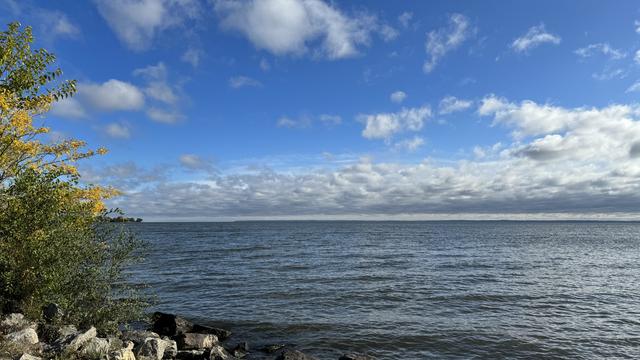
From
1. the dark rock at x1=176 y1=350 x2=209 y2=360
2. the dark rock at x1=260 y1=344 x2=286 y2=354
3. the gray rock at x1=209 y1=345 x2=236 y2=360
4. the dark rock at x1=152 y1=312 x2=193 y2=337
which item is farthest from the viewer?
the dark rock at x1=152 y1=312 x2=193 y2=337

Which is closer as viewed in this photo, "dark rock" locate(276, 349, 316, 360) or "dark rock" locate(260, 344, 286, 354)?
"dark rock" locate(276, 349, 316, 360)

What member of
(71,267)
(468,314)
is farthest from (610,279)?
(71,267)

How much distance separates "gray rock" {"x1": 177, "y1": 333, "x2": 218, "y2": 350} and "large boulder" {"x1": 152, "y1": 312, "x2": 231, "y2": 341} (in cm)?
152

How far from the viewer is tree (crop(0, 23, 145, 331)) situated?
13156mm

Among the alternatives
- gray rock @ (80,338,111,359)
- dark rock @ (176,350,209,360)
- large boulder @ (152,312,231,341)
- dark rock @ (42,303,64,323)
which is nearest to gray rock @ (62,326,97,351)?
gray rock @ (80,338,111,359)

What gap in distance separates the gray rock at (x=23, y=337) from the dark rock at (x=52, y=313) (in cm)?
330

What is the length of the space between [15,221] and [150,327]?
1082cm

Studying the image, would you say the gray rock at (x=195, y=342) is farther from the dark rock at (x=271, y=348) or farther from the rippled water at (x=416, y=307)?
the rippled water at (x=416, y=307)

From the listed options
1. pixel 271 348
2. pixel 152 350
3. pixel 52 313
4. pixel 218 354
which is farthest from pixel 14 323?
pixel 271 348

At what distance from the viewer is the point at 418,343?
22.2 meters

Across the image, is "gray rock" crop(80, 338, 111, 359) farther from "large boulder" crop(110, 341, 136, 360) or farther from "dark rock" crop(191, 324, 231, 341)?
"dark rock" crop(191, 324, 231, 341)

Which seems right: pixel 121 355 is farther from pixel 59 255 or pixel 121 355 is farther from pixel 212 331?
pixel 212 331

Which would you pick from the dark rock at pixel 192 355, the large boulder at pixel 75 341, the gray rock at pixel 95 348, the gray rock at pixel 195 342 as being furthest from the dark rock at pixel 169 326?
the gray rock at pixel 95 348

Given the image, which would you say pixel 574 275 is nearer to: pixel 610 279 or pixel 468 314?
pixel 610 279
